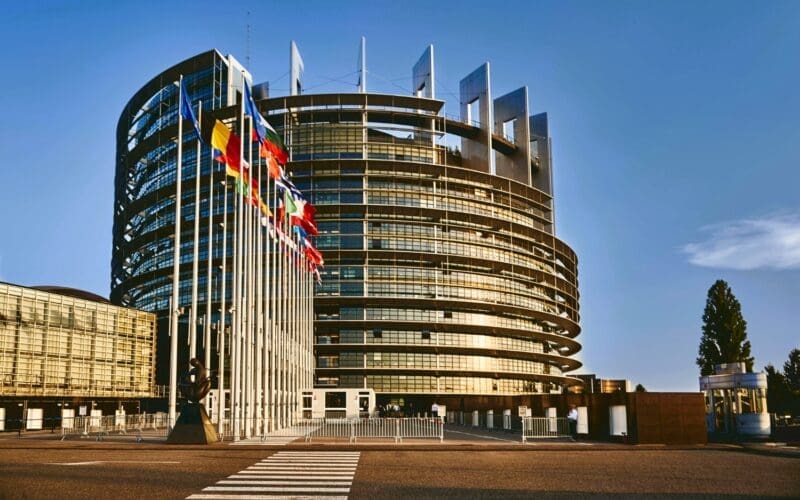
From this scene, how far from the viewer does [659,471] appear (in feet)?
77.9

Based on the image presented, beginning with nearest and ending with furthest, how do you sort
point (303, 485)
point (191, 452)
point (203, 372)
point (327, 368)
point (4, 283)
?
point (303, 485) → point (191, 452) → point (203, 372) → point (4, 283) → point (327, 368)

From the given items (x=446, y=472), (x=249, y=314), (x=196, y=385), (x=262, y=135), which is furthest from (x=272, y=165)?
(x=446, y=472)

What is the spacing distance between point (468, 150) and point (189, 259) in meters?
46.5

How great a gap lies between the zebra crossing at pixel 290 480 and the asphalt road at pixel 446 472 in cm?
46

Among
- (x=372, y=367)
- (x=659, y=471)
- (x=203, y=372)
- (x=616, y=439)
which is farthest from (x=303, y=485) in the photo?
(x=372, y=367)

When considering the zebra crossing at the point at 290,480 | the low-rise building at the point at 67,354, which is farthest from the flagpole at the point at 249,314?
the low-rise building at the point at 67,354

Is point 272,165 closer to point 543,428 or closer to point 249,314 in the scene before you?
point 249,314

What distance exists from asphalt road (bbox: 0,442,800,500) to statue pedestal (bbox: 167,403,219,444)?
2.05 meters

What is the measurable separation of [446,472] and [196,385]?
17.0 m

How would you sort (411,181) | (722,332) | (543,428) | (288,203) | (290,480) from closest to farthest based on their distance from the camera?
(290,480), (543,428), (288,203), (722,332), (411,181)

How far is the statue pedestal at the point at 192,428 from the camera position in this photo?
117 ft

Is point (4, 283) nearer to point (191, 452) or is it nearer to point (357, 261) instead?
point (191, 452)

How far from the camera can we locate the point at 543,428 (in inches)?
1682

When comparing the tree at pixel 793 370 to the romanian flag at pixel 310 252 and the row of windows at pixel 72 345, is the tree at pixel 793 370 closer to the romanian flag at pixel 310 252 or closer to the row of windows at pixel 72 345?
the romanian flag at pixel 310 252
